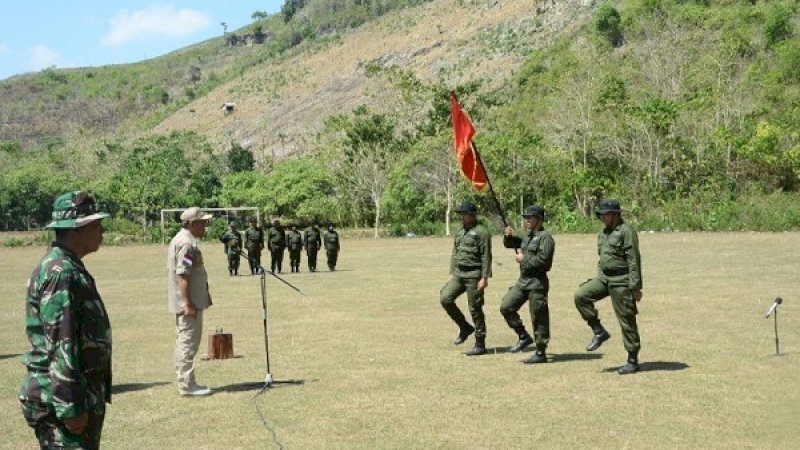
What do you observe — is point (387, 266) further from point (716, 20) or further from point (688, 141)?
point (716, 20)

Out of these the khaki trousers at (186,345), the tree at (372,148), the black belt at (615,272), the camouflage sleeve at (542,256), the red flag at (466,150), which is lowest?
the khaki trousers at (186,345)

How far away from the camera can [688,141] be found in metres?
53.7

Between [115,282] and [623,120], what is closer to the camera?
[115,282]

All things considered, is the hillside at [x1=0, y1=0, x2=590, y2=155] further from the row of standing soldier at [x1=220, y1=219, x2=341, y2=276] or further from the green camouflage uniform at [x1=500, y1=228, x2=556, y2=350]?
the green camouflage uniform at [x1=500, y1=228, x2=556, y2=350]

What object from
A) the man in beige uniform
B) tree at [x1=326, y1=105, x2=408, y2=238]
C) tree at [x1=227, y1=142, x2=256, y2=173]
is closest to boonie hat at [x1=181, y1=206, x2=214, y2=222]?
the man in beige uniform

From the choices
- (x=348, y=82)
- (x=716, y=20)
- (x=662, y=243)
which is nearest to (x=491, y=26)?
(x=348, y=82)

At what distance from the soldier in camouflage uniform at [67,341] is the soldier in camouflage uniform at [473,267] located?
7.29 meters

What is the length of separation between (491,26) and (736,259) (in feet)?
345

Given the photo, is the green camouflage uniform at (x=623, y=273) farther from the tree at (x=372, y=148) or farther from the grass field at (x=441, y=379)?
the tree at (x=372, y=148)

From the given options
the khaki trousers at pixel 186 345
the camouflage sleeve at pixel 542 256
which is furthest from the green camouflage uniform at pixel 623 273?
the khaki trousers at pixel 186 345

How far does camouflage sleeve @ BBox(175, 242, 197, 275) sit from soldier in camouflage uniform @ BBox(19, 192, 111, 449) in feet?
15.3

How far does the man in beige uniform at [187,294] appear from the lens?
31.2 ft

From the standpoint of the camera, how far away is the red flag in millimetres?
12227

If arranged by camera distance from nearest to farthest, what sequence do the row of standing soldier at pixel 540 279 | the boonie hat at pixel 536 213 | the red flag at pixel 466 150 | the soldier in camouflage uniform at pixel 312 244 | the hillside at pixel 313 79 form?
1. the row of standing soldier at pixel 540 279
2. the boonie hat at pixel 536 213
3. the red flag at pixel 466 150
4. the soldier in camouflage uniform at pixel 312 244
5. the hillside at pixel 313 79
